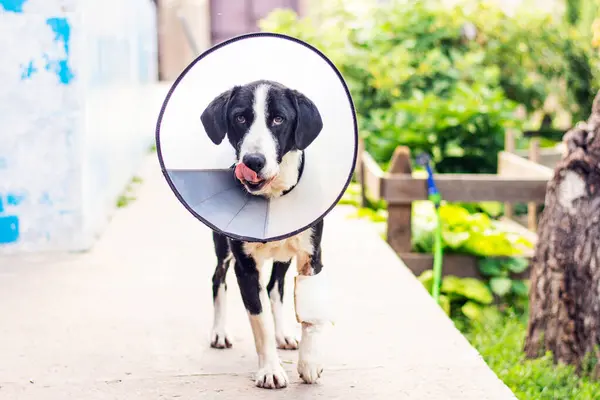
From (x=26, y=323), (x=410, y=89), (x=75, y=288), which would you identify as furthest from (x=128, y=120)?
(x=26, y=323)

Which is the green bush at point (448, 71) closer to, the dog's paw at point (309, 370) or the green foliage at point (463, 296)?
the green foliage at point (463, 296)

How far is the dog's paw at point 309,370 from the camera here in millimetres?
3350

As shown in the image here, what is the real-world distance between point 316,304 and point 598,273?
6.03 ft

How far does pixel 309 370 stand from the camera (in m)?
3.35

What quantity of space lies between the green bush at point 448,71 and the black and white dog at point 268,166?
4.96 m

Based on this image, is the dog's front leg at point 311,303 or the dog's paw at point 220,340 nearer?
the dog's front leg at point 311,303

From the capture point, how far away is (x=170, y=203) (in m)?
7.77

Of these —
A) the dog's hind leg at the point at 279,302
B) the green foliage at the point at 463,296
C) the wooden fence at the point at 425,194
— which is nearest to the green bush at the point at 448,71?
the wooden fence at the point at 425,194

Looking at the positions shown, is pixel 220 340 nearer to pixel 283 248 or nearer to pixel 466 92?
pixel 283 248

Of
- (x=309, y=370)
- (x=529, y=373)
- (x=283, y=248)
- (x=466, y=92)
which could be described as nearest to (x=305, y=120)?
(x=283, y=248)

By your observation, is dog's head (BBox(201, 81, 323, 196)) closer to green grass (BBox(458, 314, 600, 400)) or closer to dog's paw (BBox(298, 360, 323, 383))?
dog's paw (BBox(298, 360, 323, 383))

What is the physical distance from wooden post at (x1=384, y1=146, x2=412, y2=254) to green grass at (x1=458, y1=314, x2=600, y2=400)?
1.05m

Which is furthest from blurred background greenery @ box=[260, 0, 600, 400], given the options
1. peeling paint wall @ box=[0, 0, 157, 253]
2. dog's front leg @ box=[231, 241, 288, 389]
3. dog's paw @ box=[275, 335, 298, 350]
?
peeling paint wall @ box=[0, 0, 157, 253]

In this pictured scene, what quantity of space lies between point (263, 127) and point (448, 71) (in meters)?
7.11
